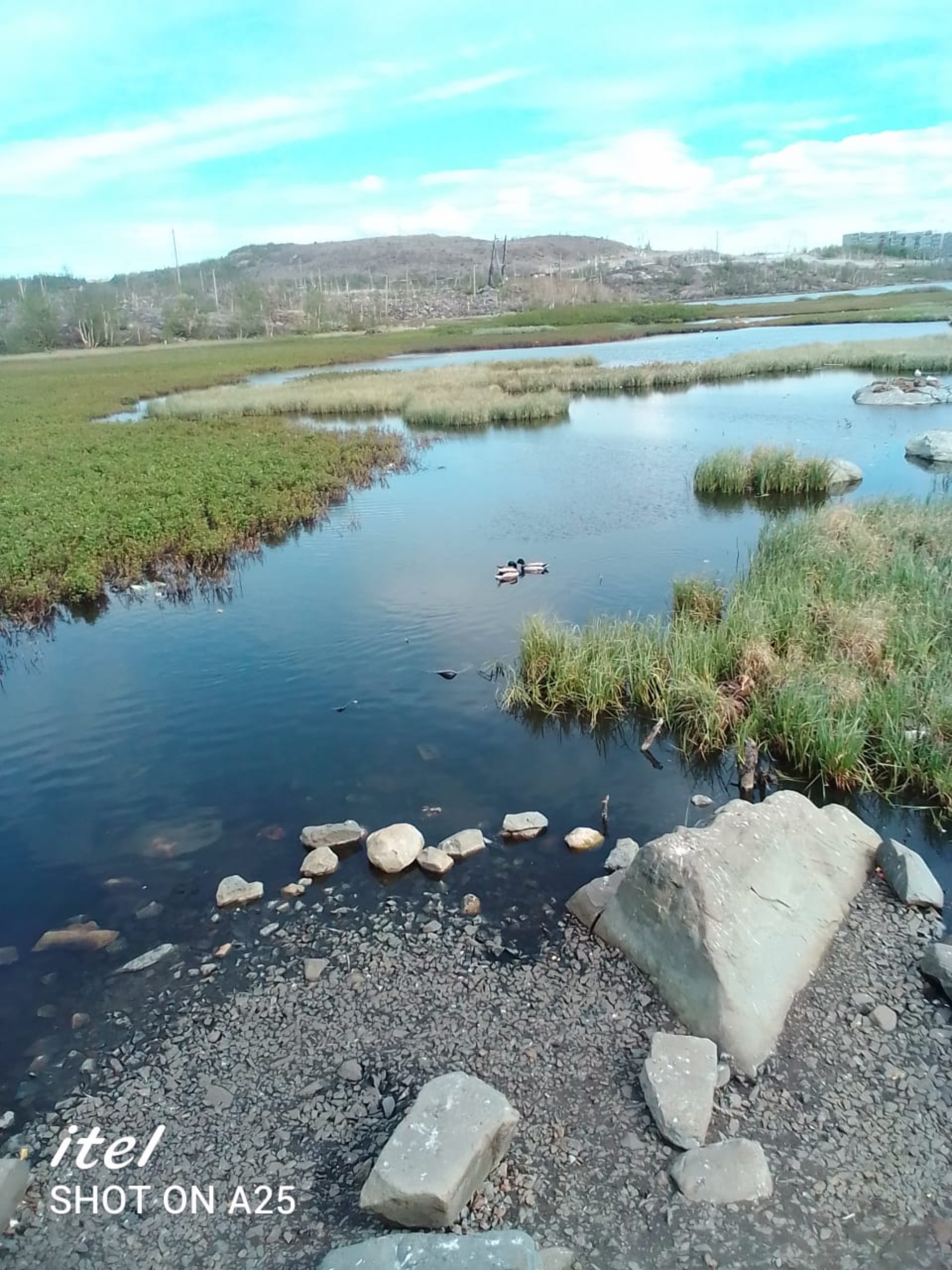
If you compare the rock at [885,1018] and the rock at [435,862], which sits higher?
the rock at [435,862]

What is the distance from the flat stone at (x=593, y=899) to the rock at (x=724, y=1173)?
288cm

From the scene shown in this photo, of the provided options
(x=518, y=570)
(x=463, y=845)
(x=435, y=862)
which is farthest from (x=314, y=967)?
(x=518, y=570)

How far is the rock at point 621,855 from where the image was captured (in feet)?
33.1

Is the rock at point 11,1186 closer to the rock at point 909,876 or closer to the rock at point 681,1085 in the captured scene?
the rock at point 681,1085

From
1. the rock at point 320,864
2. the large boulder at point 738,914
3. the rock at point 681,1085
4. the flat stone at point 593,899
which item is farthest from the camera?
the rock at point 320,864

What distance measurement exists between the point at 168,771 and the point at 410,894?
5.28 meters

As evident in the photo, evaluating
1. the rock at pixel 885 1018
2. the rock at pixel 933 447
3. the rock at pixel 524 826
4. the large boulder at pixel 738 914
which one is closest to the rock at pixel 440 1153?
the large boulder at pixel 738 914

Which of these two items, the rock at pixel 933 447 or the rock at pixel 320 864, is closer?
the rock at pixel 320 864

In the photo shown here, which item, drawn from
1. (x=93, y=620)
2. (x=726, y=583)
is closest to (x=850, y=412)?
(x=726, y=583)

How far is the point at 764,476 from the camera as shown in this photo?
27734mm

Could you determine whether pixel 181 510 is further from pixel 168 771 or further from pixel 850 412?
pixel 850 412

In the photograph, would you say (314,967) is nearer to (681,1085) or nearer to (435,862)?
(435,862)

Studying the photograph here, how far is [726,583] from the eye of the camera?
64.7ft

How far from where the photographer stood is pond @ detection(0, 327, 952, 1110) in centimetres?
1016
